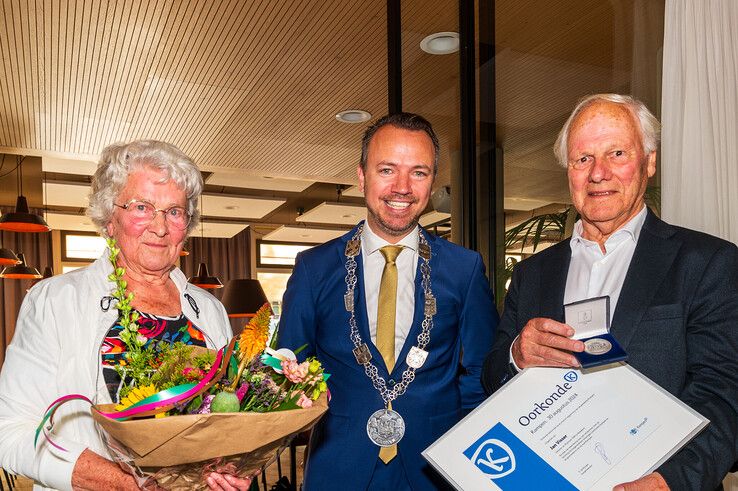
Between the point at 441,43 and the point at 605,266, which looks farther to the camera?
the point at 441,43

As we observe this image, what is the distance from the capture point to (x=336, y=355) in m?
1.85

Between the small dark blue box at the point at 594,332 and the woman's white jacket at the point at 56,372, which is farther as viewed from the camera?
the woman's white jacket at the point at 56,372

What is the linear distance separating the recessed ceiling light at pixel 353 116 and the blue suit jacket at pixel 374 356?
4.18 m

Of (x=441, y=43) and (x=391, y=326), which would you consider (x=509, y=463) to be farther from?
(x=441, y=43)

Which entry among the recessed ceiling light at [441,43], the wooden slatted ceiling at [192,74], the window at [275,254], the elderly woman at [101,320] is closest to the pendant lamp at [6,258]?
the wooden slatted ceiling at [192,74]

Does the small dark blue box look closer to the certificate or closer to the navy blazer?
the certificate

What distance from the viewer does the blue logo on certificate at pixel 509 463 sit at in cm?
123

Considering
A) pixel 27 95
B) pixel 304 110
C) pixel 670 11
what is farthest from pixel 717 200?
pixel 27 95

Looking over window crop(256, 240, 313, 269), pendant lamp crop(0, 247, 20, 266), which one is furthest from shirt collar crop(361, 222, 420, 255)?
window crop(256, 240, 313, 269)

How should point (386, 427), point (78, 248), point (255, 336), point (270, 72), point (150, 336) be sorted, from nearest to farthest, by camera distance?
point (255, 336) → point (150, 336) → point (386, 427) → point (270, 72) → point (78, 248)

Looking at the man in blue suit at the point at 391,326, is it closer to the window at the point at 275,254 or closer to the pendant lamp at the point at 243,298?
the pendant lamp at the point at 243,298

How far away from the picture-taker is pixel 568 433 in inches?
49.6

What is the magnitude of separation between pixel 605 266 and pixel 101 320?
1.27 m

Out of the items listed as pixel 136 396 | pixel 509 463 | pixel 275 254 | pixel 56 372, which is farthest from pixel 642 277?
pixel 275 254
